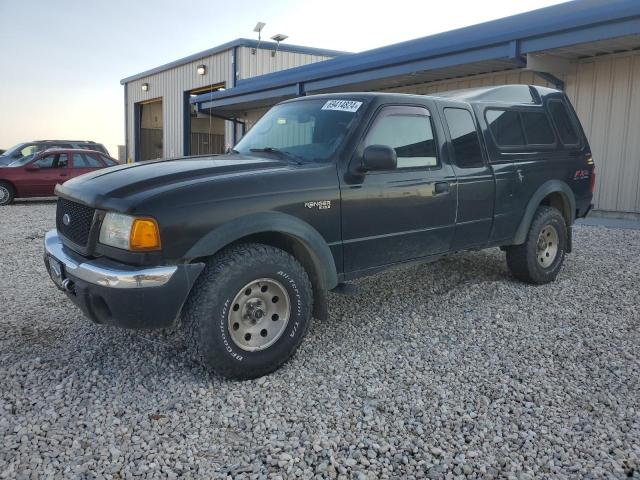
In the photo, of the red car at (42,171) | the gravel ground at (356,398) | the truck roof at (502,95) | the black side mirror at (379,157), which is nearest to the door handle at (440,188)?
the black side mirror at (379,157)

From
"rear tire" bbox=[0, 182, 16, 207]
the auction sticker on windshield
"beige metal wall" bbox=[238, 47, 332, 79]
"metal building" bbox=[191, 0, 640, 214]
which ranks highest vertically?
"beige metal wall" bbox=[238, 47, 332, 79]

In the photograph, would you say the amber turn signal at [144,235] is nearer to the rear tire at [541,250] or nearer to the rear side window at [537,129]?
the rear tire at [541,250]

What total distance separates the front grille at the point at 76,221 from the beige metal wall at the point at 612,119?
31.8 ft

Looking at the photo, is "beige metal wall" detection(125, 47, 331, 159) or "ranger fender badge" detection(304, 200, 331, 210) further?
"beige metal wall" detection(125, 47, 331, 159)

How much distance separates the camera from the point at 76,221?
3523 mm

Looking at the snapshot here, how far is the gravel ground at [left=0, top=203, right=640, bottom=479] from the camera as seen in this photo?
2.55 m

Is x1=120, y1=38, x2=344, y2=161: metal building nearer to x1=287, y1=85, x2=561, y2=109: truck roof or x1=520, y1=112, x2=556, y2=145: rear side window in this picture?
x1=287, y1=85, x2=561, y2=109: truck roof

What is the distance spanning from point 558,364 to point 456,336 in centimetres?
79

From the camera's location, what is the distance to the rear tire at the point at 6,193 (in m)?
13.9

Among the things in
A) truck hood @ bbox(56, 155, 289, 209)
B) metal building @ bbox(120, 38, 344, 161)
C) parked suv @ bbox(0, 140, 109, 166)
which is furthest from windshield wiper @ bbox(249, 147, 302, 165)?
metal building @ bbox(120, 38, 344, 161)

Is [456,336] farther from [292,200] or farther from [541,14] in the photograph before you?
[541,14]

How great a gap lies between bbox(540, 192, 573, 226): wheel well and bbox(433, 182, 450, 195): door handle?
1.91 meters

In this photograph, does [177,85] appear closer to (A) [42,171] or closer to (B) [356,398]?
(A) [42,171]

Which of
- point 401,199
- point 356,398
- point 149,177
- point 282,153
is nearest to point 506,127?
point 401,199
